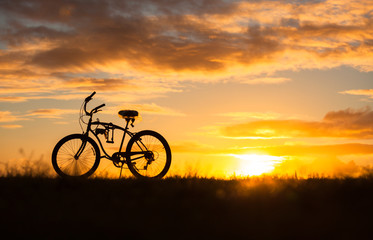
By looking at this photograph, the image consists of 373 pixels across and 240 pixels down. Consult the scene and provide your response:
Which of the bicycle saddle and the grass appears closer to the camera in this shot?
the grass

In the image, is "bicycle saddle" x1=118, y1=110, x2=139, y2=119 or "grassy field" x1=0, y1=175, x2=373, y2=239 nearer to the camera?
"grassy field" x1=0, y1=175, x2=373, y2=239

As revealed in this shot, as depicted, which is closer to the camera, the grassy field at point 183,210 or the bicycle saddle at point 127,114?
the grassy field at point 183,210

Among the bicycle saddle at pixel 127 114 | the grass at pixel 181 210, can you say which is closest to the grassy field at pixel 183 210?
the grass at pixel 181 210

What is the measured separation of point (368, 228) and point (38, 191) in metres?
5.87

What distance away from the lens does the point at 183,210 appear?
7.16 metres

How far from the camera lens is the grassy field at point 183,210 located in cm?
622

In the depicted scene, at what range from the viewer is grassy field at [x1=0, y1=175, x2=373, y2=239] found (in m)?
6.22

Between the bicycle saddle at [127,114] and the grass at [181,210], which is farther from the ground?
the bicycle saddle at [127,114]

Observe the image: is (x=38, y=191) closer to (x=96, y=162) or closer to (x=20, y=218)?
(x=20, y=218)

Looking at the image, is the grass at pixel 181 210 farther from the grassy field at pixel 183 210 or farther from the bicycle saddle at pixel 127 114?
the bicycle saddle at pixel 127 114

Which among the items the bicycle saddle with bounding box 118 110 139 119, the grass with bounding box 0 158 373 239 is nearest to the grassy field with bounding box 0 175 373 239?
the grass with bounding box 0 158 373 239

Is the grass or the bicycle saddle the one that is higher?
the bicycle saddle

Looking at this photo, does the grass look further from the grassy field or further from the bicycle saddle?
the bicycle saddle

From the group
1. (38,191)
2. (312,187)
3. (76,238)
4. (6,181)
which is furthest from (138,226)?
(6,181)
